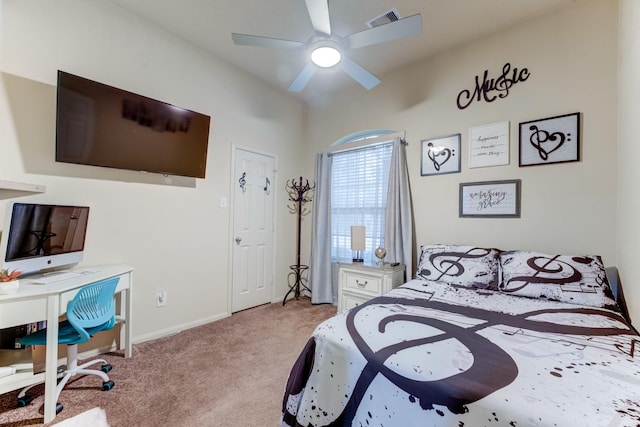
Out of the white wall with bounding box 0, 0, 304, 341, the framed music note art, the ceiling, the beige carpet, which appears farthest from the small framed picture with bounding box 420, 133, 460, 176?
the beige carpet

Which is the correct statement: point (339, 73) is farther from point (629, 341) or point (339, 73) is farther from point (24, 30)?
point (629, 341)

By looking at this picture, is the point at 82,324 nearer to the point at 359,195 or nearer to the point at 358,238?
the point at 358,238

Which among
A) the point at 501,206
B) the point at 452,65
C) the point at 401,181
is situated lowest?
the point at 501,206

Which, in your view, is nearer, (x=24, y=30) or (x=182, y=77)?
(x=24, y=30)

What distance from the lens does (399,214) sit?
9.60ft

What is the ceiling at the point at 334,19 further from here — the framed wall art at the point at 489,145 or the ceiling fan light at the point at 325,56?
the framed wall art at the point at 489,145

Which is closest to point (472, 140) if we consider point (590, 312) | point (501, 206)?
point (501, 206)

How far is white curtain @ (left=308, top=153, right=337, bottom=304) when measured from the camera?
3.50 meters

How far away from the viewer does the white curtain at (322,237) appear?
3496 mm

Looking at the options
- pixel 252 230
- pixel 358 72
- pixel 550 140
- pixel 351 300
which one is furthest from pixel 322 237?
pixel 550 140

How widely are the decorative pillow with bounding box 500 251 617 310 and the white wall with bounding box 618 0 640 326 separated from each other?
0.13m

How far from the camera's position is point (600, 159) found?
199 centimetres

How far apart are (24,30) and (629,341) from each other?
397cm

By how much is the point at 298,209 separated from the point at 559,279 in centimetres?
292
